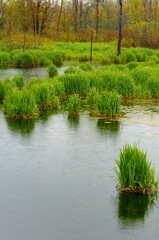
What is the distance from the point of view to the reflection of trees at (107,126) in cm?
1049

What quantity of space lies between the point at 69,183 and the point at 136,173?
116cm

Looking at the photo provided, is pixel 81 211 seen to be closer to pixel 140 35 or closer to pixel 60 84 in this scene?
pixel 60 84

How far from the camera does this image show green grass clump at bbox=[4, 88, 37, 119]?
1124 cm

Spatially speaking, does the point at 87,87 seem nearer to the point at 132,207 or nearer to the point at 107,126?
the point at 107,126

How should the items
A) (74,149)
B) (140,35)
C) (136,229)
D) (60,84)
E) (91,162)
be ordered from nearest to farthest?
1. (136,229)
2. (91,162)
3. (74,149)
4. (60,84)
5. (140,35)

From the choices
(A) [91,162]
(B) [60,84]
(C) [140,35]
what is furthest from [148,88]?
(C) [140,35]

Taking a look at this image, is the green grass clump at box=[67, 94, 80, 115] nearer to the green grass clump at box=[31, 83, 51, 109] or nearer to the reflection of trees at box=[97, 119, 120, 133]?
the green grass clump at box=[31, 83, 51, 109]

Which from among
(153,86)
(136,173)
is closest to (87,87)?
(153,86)

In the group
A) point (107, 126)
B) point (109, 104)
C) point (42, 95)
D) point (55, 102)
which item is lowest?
point (107, 126)

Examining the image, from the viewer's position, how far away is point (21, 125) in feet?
35.6

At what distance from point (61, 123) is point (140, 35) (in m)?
30.8

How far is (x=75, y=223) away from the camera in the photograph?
5.39m

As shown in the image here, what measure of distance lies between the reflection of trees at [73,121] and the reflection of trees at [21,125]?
3.30 feet

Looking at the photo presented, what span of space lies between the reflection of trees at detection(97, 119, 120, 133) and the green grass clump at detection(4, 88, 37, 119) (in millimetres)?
1900
